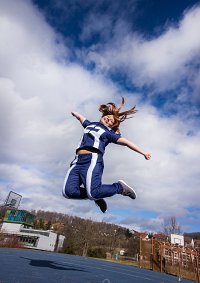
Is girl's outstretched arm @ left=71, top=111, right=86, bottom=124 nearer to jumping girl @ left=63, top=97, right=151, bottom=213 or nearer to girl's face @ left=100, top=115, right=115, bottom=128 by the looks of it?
jumping girl @ left=63, top=97, right=151, bottom=213

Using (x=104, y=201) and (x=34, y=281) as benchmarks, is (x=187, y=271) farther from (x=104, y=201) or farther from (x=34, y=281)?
(x=34, y=281)

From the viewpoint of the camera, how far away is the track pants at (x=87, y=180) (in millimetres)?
3459

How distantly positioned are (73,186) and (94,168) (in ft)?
1.21

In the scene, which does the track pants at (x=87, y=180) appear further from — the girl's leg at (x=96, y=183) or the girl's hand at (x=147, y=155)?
the girl's hand at (x=147, y=155)

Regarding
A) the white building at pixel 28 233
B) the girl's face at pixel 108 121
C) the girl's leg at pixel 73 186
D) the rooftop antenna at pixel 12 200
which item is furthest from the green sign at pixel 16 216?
the girl's leg at pixel 73 186

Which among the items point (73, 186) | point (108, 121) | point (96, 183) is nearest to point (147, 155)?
point (96, 183)

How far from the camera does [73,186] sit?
3.52m

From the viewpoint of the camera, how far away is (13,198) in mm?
40562

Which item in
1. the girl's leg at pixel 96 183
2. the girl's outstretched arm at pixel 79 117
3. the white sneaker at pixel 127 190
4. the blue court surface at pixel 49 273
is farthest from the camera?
the girl's outstretched arm at pixel 79 117

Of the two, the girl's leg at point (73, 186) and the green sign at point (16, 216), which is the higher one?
the green sign at point (16, 216)

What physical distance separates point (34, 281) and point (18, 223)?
57.4 metres

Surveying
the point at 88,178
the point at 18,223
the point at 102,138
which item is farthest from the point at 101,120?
the point at 18,223

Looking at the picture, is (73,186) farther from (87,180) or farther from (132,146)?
(132,146)

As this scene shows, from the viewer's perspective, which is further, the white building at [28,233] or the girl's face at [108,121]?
the white building at [28,233]
